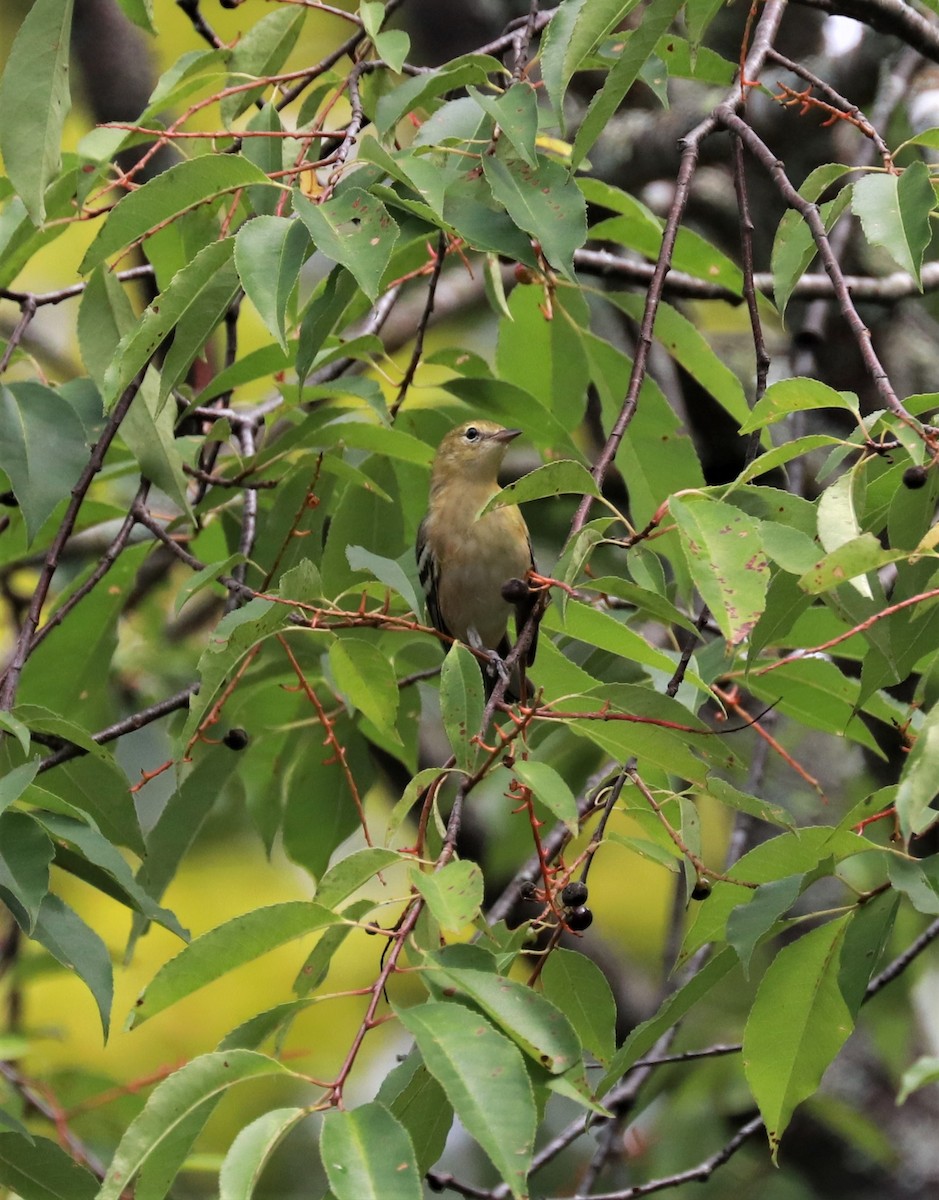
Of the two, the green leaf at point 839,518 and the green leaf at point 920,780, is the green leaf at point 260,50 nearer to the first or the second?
the green leaf at point 839,518

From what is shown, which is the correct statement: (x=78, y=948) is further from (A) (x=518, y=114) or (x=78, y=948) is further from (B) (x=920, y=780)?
(A) (x=518, y=114)

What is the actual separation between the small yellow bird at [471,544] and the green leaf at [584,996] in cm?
273

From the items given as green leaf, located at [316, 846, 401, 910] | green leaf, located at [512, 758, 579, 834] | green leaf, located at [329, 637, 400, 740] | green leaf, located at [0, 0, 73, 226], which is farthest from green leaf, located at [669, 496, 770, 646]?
green leaf, located at [0, 0, 73, 226]

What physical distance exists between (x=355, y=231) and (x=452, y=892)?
3.69ft

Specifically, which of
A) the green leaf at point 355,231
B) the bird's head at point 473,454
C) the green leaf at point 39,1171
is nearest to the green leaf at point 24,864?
the green leaf at point 39,1171

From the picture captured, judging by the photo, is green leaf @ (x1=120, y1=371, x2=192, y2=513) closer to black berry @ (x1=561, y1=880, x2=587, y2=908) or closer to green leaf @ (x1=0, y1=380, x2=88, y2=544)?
green leaf @ (x1=0, y1=380, x2=88, y2=544)

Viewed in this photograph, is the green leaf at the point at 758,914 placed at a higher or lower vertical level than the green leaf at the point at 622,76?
lower

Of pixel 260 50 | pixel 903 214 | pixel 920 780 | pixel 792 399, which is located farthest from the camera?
pixel 260 50

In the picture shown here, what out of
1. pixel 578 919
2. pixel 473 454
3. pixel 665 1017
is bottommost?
pixel 473 454

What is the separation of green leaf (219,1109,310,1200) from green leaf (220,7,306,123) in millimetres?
2363

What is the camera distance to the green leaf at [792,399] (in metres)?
2.14

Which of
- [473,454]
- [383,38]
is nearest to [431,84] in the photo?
[383,38]

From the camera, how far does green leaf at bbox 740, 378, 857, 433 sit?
2.14 metres

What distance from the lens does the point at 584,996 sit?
2.62 meters
